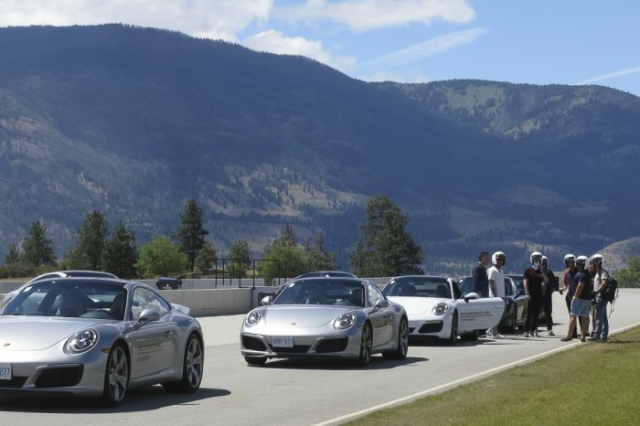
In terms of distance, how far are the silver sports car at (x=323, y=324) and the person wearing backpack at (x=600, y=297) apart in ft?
22.4

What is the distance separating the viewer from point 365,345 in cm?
1989

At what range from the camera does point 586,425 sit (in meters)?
11.8

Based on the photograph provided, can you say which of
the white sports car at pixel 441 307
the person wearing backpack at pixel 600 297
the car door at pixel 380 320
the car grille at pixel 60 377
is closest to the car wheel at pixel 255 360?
the car door at pixel 380 320

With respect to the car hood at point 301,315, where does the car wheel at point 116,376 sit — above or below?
below

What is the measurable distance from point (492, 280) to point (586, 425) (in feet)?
57.7

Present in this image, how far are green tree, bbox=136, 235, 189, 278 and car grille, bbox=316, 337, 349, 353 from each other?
166 m

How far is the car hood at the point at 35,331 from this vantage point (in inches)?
503

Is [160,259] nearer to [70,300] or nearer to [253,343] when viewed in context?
[253,343]

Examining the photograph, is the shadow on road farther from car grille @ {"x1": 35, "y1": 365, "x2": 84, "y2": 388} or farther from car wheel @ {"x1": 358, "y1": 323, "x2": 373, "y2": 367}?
car wheel @ {"x1": 358, "y1": 323, "x2": 373, "y2": 367}

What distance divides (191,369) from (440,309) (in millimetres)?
11449

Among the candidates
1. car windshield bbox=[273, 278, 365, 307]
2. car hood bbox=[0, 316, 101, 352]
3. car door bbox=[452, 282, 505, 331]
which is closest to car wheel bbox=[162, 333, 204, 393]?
car hood bbox=[0, 316, 101, 352]

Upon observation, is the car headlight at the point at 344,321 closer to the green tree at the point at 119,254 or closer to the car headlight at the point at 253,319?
the car headlight at the point at 253,319

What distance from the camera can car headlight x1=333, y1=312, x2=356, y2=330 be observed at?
764 inches

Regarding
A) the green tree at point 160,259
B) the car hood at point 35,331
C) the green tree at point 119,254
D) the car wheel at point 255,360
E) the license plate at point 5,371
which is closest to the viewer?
the license plate at point 5,371
